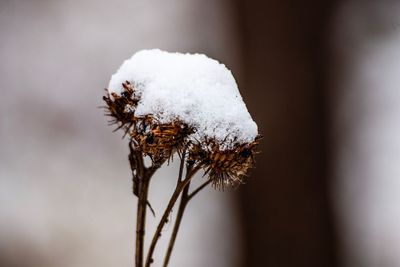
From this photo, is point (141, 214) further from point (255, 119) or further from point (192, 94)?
point (255, 119)

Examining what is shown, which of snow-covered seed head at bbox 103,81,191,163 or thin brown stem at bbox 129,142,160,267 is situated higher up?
snow-covered seed head at bbox 103,81,191,163

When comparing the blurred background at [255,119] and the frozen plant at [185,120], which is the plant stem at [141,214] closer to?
the frozen plant at [185,120]
